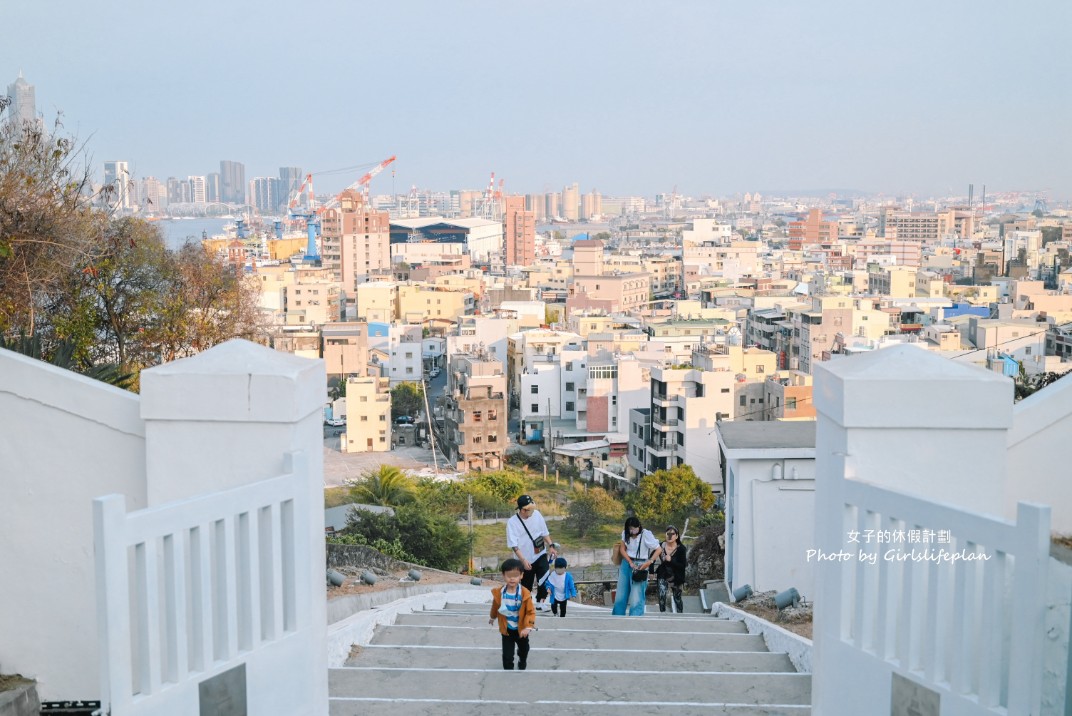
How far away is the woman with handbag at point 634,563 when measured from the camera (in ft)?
18.7

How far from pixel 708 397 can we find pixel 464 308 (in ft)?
104

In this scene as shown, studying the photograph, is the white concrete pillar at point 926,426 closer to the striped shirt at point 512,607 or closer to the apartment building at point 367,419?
the striped shirt at point 512,607

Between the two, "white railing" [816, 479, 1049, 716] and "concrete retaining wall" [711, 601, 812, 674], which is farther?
"concrete retaining wall" [711, 601, 812, 674]

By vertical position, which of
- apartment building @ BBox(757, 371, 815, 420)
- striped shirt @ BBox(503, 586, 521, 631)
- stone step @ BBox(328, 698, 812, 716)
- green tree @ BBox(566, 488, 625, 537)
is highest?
striped shirt @ BBox(503, 586, 521, 631)

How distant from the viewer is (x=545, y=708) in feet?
10.9

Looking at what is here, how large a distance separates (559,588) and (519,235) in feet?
342

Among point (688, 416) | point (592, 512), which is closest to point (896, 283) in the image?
point (688, 416)

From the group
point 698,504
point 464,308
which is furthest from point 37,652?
point 464,308

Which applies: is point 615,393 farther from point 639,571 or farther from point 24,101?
point 639,571

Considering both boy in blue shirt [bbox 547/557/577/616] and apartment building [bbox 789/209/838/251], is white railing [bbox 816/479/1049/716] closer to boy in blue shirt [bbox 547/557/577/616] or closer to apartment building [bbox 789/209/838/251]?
boy in blue shirt [bbox 547/557/577/616]

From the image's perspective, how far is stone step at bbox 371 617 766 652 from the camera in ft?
14.4

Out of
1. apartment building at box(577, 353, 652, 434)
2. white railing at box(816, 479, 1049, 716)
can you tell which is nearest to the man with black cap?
white railing at box(816, 479, 1049, 716)

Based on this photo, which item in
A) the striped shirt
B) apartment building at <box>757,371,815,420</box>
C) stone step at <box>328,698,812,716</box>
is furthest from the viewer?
apartment building at <box>757,371,815,420</box>

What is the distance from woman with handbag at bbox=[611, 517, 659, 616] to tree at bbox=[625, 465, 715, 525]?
16.6m
